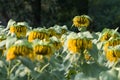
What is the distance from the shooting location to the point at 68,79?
9.87ft

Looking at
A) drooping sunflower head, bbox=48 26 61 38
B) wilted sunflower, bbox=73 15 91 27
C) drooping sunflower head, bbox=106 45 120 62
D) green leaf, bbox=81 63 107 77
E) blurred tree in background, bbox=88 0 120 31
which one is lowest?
blurred tree in background, bbox=88 0 120 31

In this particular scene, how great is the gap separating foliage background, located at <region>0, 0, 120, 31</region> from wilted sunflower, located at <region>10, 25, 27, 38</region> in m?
8.76

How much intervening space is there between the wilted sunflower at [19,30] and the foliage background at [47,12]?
876 centimetres

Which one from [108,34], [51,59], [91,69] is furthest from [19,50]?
[108,34]

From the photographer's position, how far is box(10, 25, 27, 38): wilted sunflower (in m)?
3.14

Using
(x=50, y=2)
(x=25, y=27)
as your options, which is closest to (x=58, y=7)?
(x=50, y=2)

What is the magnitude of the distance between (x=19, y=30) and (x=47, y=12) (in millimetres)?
9678

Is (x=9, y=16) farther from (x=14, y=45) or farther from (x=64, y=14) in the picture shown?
(x=14, y=45)

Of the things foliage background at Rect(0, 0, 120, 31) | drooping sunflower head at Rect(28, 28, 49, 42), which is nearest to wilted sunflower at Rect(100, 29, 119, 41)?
drooping sunflower head at Rect(28, 28, 49, 42)

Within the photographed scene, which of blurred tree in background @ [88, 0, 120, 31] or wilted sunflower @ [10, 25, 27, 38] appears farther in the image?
blurred tree in background @ [88, 0, 120, 31]

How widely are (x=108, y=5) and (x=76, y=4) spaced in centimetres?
220

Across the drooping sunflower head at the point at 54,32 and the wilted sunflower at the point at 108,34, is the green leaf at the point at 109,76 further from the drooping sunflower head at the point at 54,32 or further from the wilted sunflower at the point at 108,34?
the drooping sunflower head at the point at 54,32

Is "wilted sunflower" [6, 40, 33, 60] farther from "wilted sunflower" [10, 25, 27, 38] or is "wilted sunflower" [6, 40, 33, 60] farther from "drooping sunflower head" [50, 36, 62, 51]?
"wilted sunflower" [10, 25, 27, 38]

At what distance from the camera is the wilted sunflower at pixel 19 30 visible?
3.14 meters
